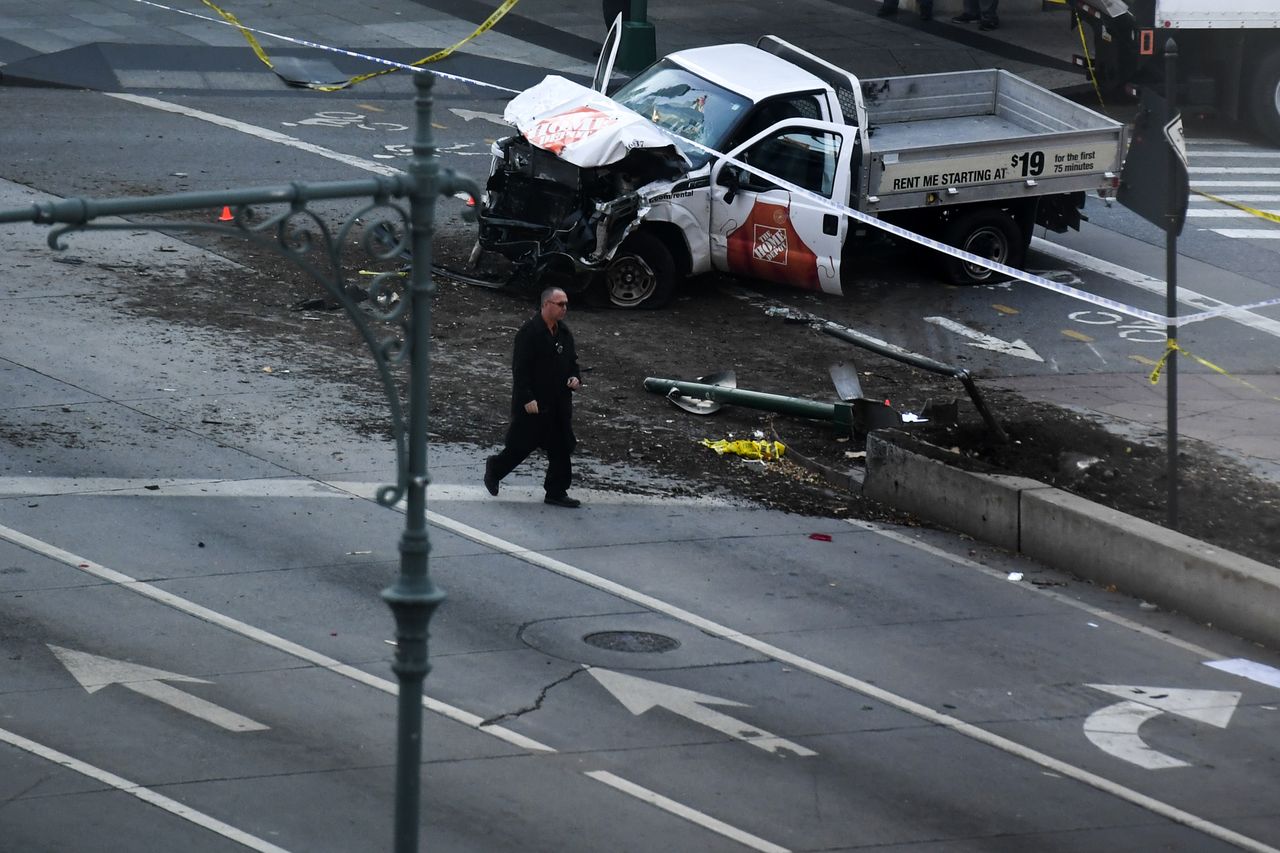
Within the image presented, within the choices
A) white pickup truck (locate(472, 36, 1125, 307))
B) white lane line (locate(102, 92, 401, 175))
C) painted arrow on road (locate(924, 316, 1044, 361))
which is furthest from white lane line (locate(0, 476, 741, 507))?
white lane line (locate(102, 92, 401, 175))

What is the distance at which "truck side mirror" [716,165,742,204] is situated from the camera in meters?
16.9

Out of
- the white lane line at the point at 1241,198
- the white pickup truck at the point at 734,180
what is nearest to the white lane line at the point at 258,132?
the white pickup truck at the point at 734,180

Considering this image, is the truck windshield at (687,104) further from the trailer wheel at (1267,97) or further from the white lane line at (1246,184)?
the trailer wheel at (1267,97)

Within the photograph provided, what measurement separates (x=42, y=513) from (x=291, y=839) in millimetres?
4740

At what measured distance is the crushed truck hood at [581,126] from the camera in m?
16.1

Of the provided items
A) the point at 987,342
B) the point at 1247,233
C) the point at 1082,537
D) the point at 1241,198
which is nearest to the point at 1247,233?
the point at 1247,233

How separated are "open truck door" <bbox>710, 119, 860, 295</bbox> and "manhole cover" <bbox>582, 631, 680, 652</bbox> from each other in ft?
23.2

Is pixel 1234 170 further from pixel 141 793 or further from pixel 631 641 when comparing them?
pixel 141 793

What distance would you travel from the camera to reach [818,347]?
1648 centimetres

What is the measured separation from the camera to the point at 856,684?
9.96 m

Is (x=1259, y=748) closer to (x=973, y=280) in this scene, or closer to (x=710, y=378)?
(x=710, y=378)

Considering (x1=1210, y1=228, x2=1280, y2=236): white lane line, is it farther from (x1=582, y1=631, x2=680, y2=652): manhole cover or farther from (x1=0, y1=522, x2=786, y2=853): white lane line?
(x1=0, y1=522, x2=786, y2=853): white lane line

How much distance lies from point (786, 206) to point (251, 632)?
8323 millimetres

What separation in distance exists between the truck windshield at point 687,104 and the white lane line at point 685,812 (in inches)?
367
